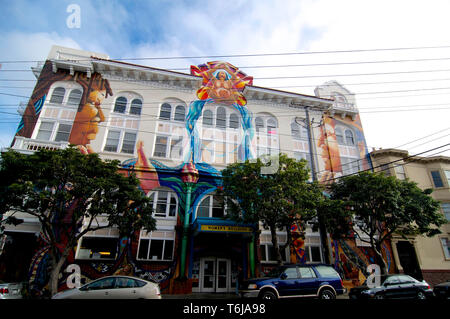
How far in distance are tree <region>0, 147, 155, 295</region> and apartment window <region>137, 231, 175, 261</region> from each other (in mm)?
3581

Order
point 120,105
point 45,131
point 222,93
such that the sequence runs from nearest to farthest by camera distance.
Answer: point 45,131
point 120,105
point 222,93

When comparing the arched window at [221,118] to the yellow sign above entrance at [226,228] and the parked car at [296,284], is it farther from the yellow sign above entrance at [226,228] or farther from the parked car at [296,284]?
the parked car at [296,284]

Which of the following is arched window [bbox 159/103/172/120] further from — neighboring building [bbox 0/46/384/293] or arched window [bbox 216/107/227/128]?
arched window [bbox 216/107/227/128]

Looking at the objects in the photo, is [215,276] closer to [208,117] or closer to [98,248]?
[98,248]

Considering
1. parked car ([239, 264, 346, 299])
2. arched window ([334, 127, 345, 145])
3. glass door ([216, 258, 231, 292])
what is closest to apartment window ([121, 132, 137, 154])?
glass door ([216, 258, 231, 292])

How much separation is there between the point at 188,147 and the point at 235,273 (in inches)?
389

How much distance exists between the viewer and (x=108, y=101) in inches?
803

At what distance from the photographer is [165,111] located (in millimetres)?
21562

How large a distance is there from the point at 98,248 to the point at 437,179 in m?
28.6

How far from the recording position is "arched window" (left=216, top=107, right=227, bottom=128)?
2222 centimetres

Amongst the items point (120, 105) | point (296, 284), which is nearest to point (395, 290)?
point (296, 284)

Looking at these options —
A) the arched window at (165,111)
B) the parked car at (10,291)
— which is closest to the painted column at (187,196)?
the arched window at (165,111)

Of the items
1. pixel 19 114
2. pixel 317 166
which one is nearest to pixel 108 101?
pixel 19 114

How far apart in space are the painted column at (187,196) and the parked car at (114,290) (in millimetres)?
5920
